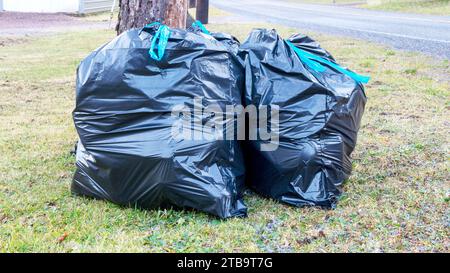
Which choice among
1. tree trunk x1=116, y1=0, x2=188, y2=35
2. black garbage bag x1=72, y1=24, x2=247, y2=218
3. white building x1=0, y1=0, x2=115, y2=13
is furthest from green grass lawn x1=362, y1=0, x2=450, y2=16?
Result: black garbage bag x1=72, y1=24, x2=247, y2=218

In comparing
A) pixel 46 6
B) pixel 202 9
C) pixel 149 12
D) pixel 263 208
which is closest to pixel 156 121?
pixel 263 208

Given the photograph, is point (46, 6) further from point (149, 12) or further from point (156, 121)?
point (156, 121)

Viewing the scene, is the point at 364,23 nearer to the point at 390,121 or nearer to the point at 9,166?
the point at 390,121

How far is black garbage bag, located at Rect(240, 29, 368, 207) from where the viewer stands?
2.66 metres

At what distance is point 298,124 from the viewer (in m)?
2.67

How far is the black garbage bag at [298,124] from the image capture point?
266 cm

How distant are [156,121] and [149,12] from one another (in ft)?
3.57

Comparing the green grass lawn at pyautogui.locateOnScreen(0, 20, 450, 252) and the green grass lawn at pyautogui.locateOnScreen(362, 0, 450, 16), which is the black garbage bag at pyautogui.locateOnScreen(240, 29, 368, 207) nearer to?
the green grass lawn at pyautogui.locateOnScreen(0, 20, 450, 252)

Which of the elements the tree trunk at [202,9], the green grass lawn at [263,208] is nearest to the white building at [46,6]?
the tree trunk at [202,9]

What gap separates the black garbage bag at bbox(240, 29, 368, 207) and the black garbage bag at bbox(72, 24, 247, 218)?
0.21 m

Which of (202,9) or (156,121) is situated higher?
(156,121)

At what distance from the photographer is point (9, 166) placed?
10.7 ft

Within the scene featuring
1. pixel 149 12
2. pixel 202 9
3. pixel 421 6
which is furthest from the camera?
pixel 421 6
